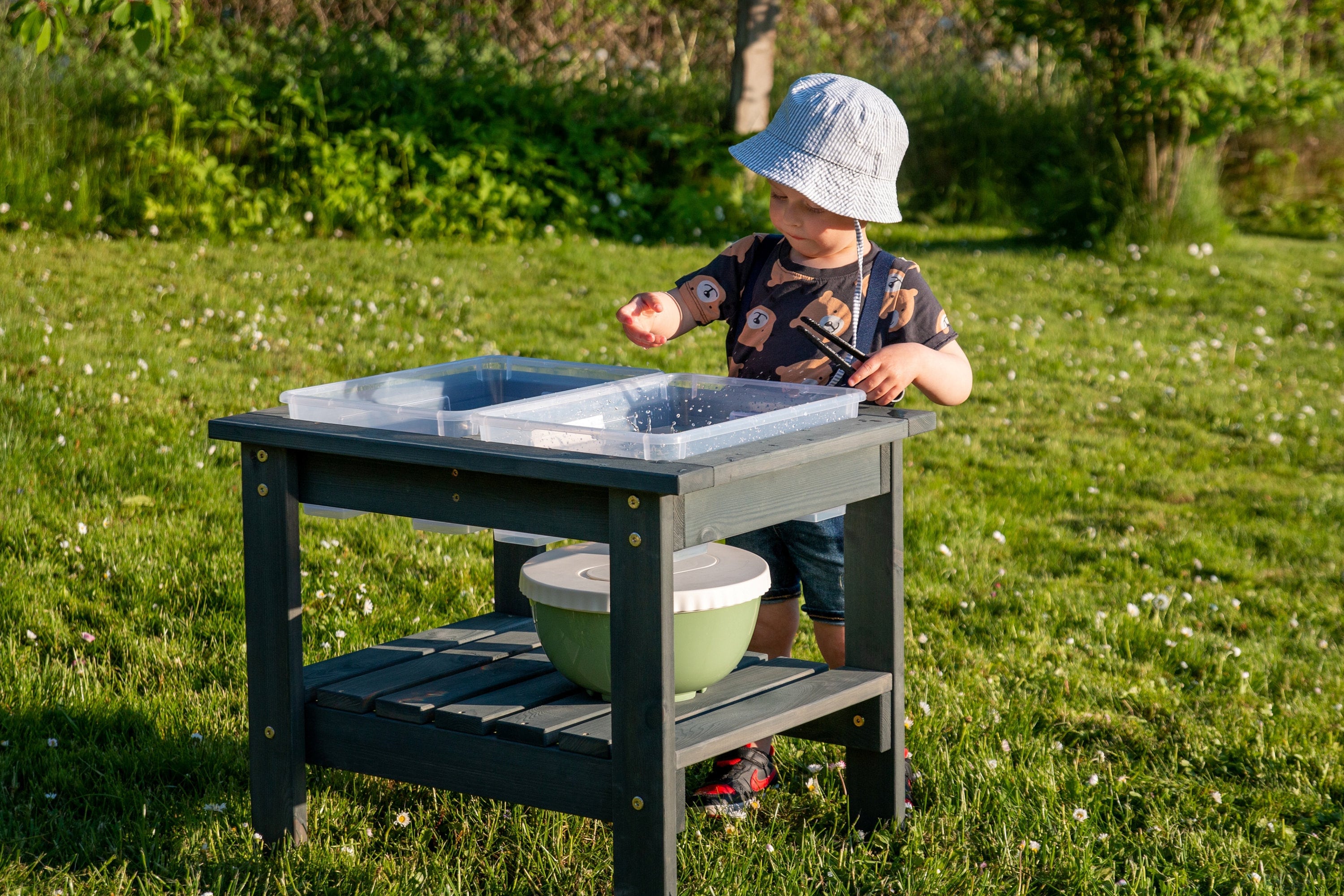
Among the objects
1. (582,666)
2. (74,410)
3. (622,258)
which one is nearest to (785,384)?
(582,666)

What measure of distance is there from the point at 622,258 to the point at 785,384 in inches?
281

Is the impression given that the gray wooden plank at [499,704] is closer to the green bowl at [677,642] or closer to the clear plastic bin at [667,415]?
the green bowl at [677,642]

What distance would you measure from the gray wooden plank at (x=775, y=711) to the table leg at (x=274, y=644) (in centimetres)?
74

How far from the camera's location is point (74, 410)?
564 centimetres

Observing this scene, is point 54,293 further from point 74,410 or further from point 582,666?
point 582,666

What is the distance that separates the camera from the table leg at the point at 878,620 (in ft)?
8.91

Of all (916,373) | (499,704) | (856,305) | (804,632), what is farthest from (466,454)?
(804,632)

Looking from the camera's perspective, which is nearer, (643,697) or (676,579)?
(643,697)

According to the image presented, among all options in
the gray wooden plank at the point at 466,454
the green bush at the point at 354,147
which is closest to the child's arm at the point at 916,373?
the gray wooden plank at the point at 466,454

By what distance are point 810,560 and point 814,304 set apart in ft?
1.89

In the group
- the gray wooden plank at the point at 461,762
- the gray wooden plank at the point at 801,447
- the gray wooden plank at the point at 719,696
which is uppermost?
the gray wooden plank at the point at 801,447

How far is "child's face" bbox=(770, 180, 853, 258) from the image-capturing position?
2.92m

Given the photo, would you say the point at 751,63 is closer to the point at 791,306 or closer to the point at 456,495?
the point at 791,306

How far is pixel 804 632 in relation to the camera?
416 cm
